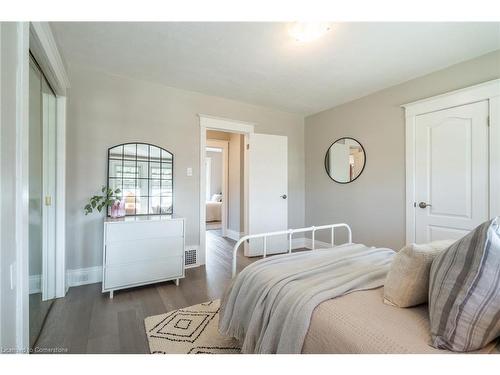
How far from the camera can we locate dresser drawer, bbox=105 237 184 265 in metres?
2.24

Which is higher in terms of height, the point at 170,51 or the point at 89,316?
the point at 170,51

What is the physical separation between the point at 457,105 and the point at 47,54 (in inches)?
142

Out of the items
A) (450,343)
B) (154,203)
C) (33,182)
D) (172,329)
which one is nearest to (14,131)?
(33,182)

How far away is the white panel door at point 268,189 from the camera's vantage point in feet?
12.0

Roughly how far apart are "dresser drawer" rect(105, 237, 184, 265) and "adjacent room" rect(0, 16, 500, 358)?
0.01 m

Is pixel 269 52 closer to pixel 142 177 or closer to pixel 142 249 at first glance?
pixel 142 177

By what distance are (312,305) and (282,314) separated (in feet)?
0.51

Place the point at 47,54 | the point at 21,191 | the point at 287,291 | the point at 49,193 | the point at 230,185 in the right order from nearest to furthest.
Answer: the point at 21,191, the point at 287,291, the point at 47,54, the point at 49,193, the point at 230,185

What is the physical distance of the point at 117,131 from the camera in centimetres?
272

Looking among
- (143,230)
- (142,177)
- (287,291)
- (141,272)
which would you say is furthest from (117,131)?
(287,291)

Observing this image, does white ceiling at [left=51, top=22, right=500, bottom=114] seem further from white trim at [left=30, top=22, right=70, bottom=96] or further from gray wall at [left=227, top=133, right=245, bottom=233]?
gray wall at [left=227, top=133, right=245, bottom=233]
